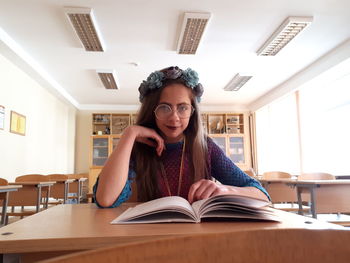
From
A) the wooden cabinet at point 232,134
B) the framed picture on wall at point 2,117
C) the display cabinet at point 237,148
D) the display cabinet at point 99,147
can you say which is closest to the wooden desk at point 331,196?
the framed picture on wall at point 2,117

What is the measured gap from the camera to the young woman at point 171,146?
110 cm

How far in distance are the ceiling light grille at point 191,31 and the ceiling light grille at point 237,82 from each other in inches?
69.8

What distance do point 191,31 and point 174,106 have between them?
128 inches

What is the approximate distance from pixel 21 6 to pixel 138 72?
104 inches

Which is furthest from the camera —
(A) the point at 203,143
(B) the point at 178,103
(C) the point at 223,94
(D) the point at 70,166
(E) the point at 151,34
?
(D) the point at 70,166

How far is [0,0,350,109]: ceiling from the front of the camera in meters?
3.57

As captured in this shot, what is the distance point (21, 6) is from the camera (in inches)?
138

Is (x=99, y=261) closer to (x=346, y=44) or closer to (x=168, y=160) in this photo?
(x=168, y=160)

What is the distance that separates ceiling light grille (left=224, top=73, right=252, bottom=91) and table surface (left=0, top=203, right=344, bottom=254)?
18.7 ft

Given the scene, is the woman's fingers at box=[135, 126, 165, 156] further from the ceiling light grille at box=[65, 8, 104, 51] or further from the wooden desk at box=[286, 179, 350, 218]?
the ceiling light grille at box=[65, 8, 104, 51]

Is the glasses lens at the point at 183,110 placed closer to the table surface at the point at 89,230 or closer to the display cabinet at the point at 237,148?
the table surface at the point at 89,230

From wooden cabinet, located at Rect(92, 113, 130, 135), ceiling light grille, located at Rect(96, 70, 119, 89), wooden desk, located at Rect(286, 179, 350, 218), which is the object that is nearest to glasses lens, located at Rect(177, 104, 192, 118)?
wooden desk, located at Rect(286, 179, 350, 218)

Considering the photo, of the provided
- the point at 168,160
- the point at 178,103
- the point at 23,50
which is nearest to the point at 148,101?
the point at 178,103

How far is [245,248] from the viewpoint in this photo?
0.74 feet
